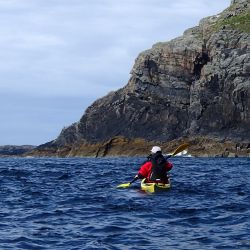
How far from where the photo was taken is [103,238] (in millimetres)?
14047

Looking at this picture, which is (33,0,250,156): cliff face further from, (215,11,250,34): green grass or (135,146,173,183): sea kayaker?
(135,146,173,183): sea kayaker

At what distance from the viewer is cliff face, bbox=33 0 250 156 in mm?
111750

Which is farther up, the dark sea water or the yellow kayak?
the yellow kayak

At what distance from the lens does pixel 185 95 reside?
12588cm

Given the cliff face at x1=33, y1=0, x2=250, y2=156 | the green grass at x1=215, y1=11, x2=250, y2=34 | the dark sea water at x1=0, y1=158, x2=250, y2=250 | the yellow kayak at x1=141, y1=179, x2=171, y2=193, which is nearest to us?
the dark sea water at x1=0, y1=158, x2=250, y2=250

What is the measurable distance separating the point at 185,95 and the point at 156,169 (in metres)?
102

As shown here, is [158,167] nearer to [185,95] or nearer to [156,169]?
[156,169]

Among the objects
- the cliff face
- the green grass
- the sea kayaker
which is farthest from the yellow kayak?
the green grass

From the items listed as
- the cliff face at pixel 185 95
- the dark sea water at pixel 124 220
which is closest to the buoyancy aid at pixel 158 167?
the dark sea water at pixel 124 220

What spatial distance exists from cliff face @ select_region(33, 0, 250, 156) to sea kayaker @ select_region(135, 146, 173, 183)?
82.5 m

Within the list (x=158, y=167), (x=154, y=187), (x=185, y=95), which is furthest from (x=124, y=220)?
(x=185, y=95)

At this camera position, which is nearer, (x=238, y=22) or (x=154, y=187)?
(x=154, y=187)

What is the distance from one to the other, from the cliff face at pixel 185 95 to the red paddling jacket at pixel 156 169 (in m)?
82.5

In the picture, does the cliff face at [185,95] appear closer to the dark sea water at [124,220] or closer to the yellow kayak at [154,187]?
the yellow kayak at [154,187]
